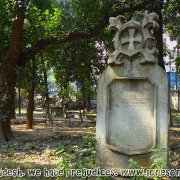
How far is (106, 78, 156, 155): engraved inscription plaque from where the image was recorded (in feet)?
23.6

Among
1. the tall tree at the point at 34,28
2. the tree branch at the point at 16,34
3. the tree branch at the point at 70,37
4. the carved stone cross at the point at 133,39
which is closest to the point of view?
the carved stone cross at the point at 133,39

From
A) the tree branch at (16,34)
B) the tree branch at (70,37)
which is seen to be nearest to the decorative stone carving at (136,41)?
the tree branch at (16,34)

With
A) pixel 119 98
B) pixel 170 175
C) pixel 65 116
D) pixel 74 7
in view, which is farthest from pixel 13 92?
pixel 65 116

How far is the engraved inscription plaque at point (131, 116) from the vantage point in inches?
283

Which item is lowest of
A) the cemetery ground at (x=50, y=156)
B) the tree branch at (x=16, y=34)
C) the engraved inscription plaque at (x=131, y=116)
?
the cemetery ground at (x=50, y=156)

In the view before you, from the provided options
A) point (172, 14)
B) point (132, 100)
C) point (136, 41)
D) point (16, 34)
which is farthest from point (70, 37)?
point (132, 100)

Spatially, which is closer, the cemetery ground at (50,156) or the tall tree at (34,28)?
the cemetery ground at (50,156)

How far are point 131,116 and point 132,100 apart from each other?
309 mm

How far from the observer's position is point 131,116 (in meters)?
7.34

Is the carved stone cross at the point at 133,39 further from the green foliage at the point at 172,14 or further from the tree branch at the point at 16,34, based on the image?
the green foliage at the point at 172,14

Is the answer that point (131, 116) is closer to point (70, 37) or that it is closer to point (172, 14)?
point (70, 37)

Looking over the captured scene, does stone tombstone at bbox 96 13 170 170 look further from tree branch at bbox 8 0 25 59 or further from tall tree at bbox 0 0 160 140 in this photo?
tree branch at bbox 8 0 25 59

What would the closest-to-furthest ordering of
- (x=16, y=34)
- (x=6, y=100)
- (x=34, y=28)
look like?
(x=16, y=34) → (x=6, y=100) → (x=34, y=28)

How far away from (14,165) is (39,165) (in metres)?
0.52
